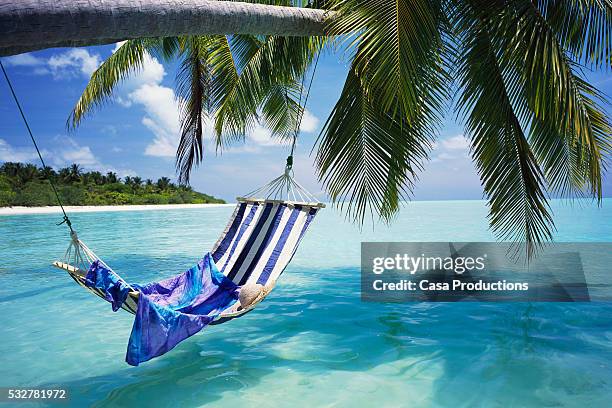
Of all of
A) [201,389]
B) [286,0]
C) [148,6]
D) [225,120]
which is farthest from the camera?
[225,120]

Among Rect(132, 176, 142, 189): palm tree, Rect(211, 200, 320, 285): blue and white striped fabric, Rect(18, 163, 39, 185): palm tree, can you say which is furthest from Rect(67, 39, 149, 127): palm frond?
Rect(132, 176, 142, 189): palm tree

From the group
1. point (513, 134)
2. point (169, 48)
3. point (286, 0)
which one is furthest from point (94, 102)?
point (513, 134)

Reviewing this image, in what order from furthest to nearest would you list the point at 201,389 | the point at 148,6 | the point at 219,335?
the point at 219,335 → the point at 201,389 → the point at 148,6

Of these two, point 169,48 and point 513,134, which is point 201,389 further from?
point 169,48

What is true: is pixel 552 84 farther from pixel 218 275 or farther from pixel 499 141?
pixel 218 275

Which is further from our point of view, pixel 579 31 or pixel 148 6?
pixel 579 31

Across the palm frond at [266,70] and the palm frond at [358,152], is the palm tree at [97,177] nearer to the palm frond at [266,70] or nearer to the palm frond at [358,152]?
the palm frond at [266,70]

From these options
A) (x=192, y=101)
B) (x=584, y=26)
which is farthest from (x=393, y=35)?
(x=192, y=101)

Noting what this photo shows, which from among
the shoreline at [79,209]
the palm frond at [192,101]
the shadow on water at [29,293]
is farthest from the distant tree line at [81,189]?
the palm frond at [192,101]

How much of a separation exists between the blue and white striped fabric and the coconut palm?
0.40m

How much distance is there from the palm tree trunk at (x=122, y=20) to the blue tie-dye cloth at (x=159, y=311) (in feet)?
3.79

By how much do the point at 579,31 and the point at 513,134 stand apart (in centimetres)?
76

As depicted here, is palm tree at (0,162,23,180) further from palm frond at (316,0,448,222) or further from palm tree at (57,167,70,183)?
palm frond at (316,0,448,222)

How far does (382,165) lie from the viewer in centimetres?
318
